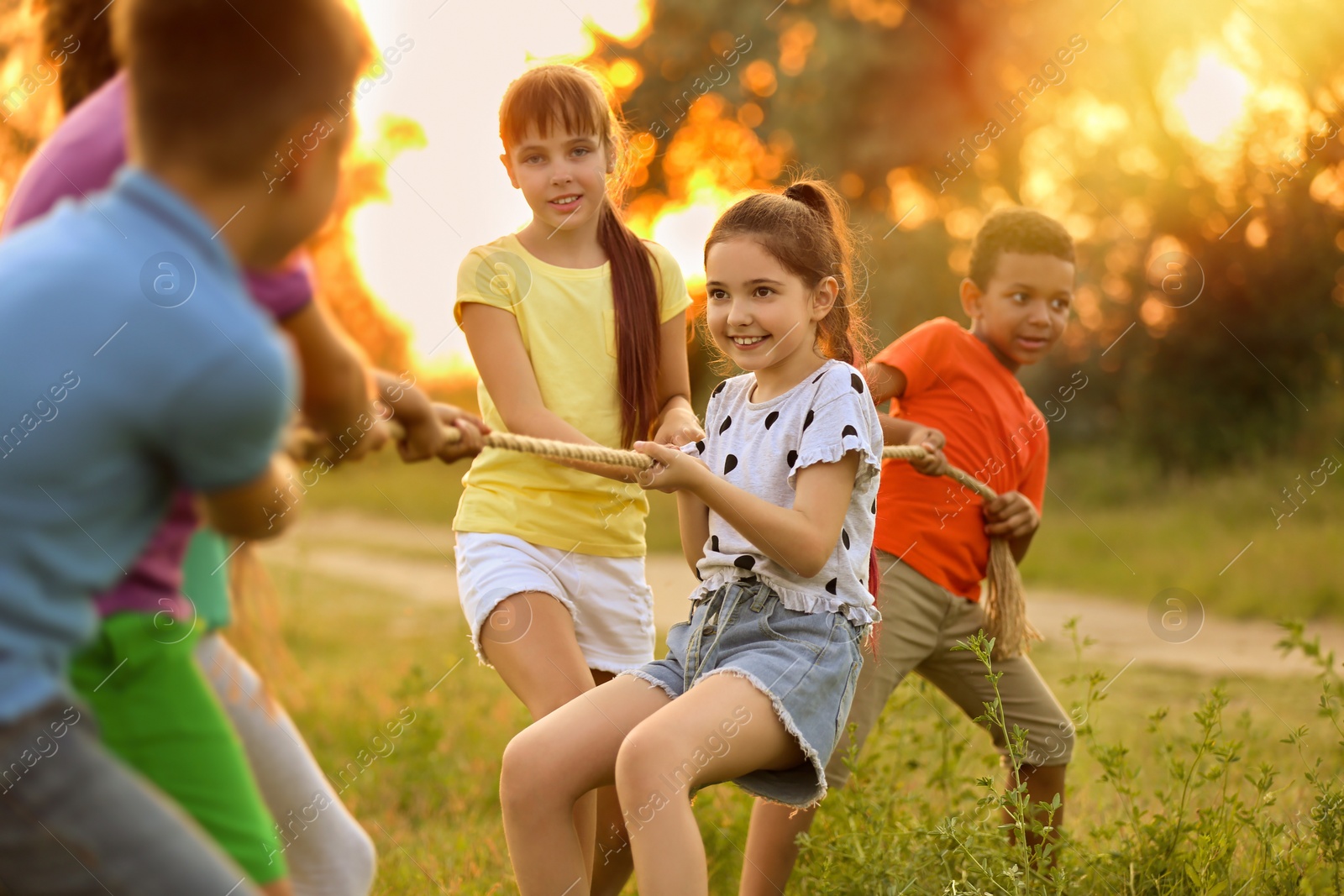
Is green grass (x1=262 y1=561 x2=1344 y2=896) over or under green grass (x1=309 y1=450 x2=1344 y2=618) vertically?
over

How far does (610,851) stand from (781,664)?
38.0 inches

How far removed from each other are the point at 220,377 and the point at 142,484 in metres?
0.18

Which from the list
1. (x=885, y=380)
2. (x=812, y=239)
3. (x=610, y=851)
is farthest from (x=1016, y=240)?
(x=610, y=851)

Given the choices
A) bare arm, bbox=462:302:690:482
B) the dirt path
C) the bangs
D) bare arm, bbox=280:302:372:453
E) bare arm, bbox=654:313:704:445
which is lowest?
the dirt path

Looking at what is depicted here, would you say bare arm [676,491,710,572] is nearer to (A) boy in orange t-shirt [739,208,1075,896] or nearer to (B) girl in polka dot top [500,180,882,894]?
(B) girl in polka dot top [500,180,882,894]

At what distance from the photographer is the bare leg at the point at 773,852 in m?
3.02

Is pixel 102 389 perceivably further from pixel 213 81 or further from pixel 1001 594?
pixel 1001 594

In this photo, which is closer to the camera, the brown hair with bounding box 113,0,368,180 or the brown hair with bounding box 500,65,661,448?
the brown hair with bounding box 113,0,368,180

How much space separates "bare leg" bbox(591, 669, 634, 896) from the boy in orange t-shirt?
0.66 metres

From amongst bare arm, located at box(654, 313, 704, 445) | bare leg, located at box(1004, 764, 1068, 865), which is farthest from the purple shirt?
bare leg, located at box(1004, 764, 1068, 865)

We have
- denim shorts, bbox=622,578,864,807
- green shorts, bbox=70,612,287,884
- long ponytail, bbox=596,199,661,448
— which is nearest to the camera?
green shorts, bbox=70,612,287,884

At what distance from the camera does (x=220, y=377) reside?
3.89 ft

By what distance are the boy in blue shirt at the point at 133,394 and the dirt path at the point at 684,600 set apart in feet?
10.7

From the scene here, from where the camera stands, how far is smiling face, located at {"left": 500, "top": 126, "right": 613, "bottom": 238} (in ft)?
9.27
